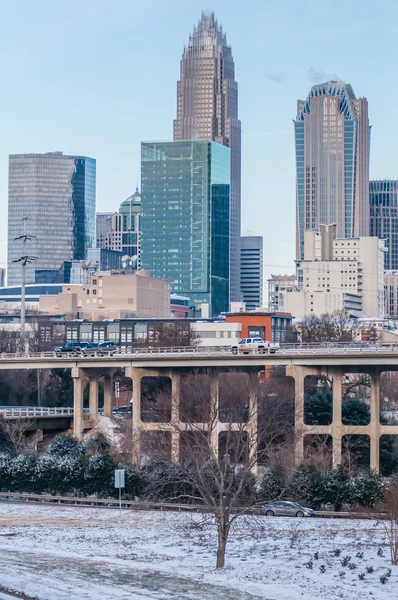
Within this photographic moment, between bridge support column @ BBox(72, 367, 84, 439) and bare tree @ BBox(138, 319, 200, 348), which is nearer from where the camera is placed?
bridge support column @ BBox(72, 367, 84, 439)

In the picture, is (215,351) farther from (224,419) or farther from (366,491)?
(366,491)

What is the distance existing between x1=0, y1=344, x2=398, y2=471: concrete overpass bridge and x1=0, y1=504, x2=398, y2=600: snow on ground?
27.6m

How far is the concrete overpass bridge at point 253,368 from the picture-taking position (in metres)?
104

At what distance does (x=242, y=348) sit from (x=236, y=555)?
58.8 metres

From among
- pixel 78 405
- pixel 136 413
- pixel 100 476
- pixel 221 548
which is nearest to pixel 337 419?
pixel 136 413

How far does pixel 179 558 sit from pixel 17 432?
176 feet

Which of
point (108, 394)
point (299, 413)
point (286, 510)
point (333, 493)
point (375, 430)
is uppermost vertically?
point (108, 394)

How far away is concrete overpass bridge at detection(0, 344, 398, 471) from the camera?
104m

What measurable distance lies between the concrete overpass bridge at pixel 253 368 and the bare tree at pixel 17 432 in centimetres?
750

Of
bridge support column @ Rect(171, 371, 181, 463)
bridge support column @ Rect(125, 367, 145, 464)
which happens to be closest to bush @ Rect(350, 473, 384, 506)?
bridge support column @ Rect(171, 371, 181, 463)

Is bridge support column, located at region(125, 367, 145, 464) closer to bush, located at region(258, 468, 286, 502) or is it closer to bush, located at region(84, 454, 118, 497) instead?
bush, located at region(84, 454, 118, 497)

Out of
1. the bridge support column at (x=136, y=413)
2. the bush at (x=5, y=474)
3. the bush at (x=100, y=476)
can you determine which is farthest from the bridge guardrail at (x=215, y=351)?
the bush at (x=100, y=476)

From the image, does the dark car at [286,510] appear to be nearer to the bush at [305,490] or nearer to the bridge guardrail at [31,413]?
the bush at [305,490]

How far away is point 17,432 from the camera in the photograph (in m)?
107
